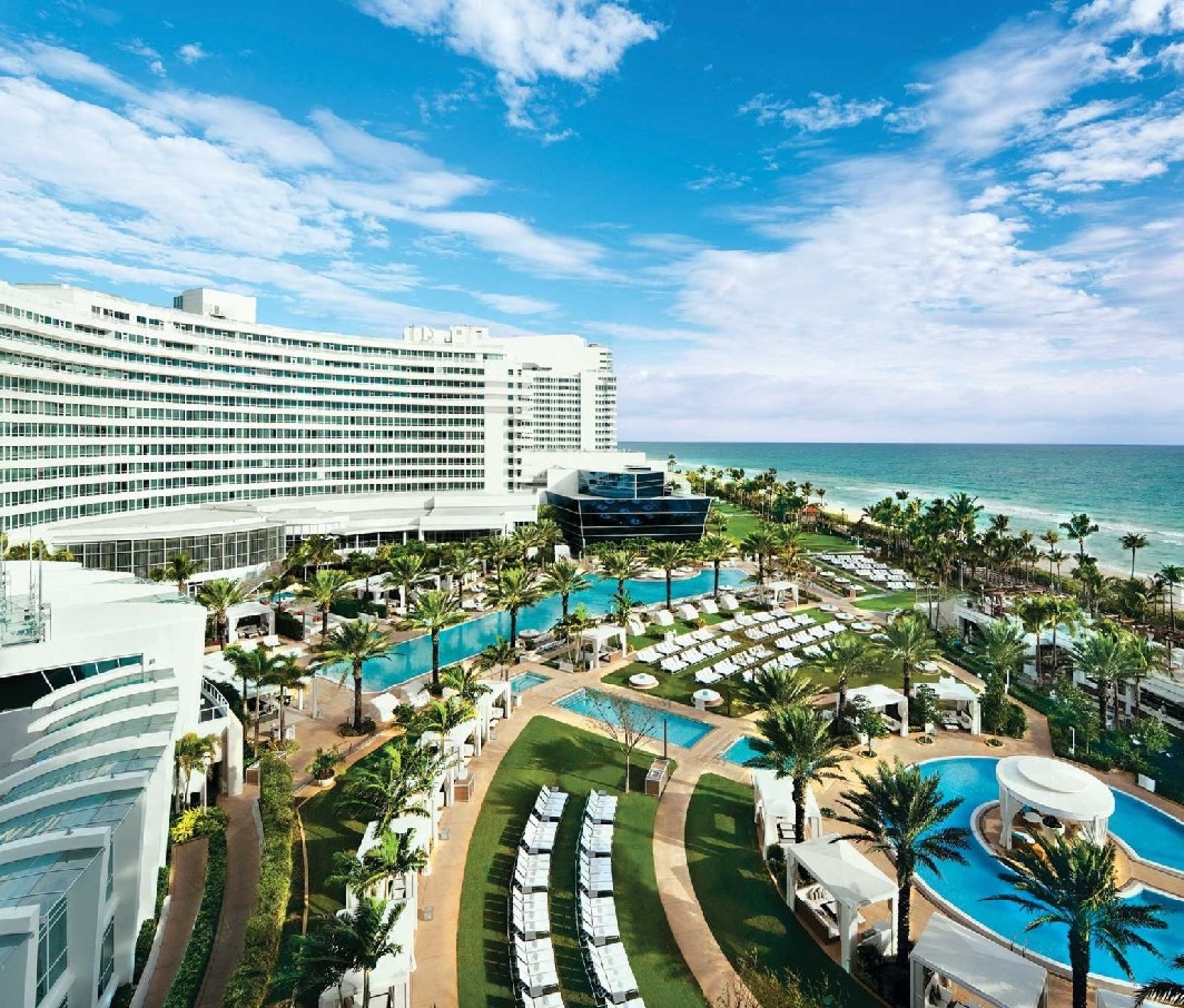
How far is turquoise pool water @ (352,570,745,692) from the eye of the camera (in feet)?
148

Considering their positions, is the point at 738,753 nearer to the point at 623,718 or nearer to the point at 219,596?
the point at 623,718

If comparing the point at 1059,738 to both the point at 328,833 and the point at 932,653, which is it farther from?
the point at 328,833

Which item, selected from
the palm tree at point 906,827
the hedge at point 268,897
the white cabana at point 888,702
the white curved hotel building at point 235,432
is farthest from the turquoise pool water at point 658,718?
the white curved hotel building at point 235,432

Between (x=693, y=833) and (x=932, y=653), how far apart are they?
2115cm

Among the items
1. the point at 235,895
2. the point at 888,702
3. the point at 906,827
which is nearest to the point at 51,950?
the point at 235,895

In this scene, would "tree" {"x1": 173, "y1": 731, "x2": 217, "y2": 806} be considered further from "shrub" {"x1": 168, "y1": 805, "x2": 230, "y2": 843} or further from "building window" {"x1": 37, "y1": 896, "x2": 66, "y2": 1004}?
"building window" {"x1": 37, "y1": 896, "x2": 66, "y2": 1004}

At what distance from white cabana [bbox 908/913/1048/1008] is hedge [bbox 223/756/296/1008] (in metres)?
17.1

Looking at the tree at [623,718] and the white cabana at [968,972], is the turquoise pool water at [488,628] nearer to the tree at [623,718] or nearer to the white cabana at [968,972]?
the tree at [623,718]

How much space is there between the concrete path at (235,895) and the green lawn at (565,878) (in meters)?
6.45

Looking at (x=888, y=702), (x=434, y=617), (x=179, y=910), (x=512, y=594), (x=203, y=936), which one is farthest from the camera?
(x=512, y=594)

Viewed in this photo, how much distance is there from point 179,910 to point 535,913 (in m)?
11.5

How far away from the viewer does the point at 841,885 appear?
20.3 m

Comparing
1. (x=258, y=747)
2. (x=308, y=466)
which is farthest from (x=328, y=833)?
(x=308, y=466)

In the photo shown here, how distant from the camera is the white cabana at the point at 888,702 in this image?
1404 inches
